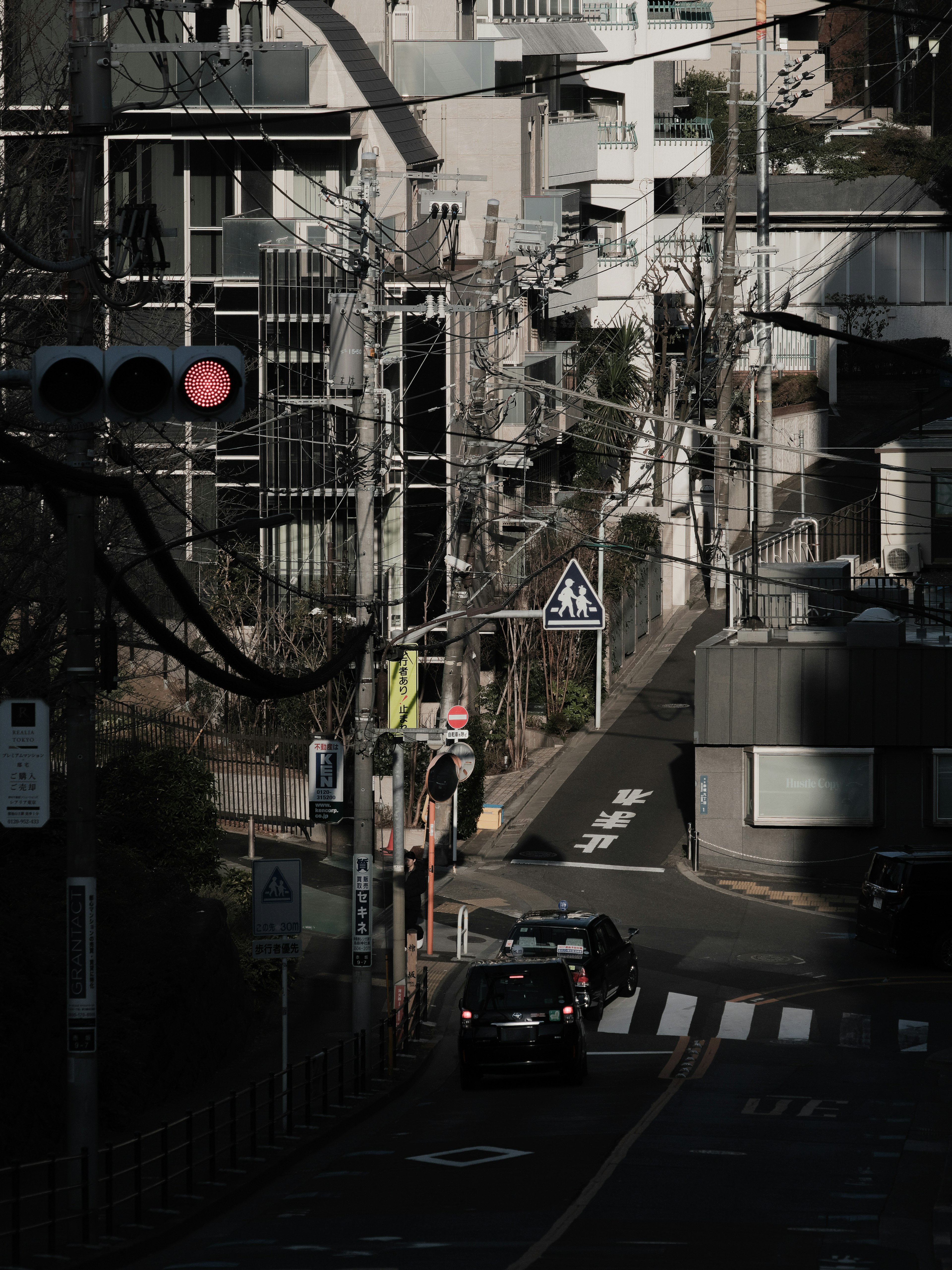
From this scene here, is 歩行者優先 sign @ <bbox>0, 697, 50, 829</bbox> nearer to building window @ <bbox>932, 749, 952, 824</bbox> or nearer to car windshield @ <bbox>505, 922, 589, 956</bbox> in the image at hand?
car windshield @ <bbox>505, 922, 589, 956</bbox>

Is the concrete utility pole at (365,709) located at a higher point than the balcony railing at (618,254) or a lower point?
lower

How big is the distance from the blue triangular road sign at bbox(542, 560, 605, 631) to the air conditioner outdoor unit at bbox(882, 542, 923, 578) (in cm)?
1441

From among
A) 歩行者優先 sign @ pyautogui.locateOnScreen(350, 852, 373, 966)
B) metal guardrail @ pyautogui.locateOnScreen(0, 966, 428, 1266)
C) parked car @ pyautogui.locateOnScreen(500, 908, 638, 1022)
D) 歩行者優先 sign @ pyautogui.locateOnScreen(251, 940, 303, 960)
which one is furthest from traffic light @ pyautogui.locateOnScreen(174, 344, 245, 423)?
parked car @ pyautogui.locateOnScreen(500, 908, 638, 1022)

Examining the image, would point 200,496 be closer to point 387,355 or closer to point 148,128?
point 148,128

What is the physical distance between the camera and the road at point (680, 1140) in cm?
1228

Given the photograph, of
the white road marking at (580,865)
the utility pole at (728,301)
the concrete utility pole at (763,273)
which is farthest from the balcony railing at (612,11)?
the white road marking at (580,865)

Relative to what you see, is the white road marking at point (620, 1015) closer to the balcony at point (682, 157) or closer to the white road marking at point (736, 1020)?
the white road marking at point (736, 1020)

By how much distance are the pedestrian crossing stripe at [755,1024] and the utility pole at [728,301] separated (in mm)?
23596

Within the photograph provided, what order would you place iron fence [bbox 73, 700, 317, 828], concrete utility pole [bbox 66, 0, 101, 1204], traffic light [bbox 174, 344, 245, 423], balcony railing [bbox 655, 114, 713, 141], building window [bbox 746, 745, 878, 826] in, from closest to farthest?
traffic light [bbox 174, 344, 245, 423] → concrete utility pole [bbox 66, 0, 101, 1204] → building window [bbox 746, 745, 878, 826] → iron fence [bbox 73, 700, 317, 828] → balcony railing [bbox 655, 114, 713, 141]

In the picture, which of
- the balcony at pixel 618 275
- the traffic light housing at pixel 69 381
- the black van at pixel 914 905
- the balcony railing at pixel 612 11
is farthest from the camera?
the balcony railing at pixel 612 11

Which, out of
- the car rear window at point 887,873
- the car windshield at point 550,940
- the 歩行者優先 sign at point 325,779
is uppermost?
the 歩行者優先 sign at point 325,779

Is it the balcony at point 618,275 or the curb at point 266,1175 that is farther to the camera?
the balcony at point 618,275

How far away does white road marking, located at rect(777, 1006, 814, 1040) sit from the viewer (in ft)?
75.4

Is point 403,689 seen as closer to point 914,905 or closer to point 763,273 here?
point 914,905
